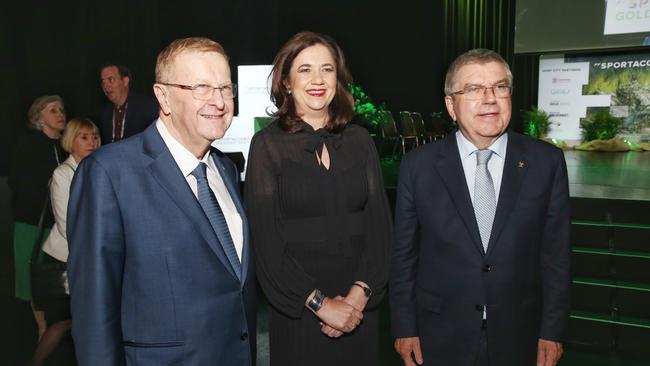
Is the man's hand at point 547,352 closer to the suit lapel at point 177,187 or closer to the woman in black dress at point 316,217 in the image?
the woman in black dress at point 316,217

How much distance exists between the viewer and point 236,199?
1.64 metres

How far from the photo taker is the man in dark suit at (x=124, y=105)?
5.06m

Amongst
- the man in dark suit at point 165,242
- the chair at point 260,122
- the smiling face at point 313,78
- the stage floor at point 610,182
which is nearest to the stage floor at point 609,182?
the stage floor at point 610,182

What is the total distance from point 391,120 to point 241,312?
909 centimetres

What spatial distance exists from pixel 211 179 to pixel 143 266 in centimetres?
35

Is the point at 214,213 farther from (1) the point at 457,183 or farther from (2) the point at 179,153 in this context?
(1) the point at 457,183

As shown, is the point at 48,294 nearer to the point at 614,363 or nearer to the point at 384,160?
the point at 614,363

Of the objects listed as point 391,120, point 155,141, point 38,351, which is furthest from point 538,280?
point 391,120

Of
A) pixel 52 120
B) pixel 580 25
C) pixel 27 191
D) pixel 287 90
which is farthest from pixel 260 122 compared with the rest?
pixel 580 25

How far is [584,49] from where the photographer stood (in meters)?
10.8

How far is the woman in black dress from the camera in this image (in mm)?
1956

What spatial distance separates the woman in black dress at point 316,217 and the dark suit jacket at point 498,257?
Result: 0.69 ft

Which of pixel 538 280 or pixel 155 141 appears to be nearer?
pixel 155 141

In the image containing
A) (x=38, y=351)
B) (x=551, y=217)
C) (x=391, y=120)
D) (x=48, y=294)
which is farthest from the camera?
(x=391, y=120)
